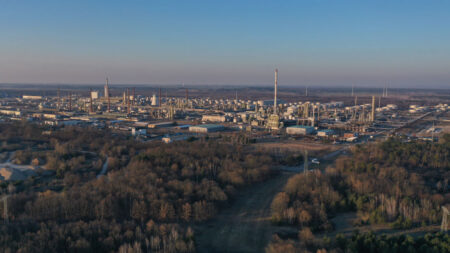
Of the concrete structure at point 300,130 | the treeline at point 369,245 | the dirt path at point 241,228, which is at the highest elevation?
the concrete structure at point 300,130

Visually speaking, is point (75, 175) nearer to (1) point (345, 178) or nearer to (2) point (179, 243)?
(2) point (179, 243)

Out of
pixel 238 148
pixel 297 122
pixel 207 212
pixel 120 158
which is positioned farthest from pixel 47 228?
pixel 297 122

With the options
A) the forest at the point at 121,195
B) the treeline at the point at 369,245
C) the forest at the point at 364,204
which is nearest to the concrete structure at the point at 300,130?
the forest at the point at 121,195

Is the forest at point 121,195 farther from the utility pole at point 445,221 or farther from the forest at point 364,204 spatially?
the utility pole at point 445,221

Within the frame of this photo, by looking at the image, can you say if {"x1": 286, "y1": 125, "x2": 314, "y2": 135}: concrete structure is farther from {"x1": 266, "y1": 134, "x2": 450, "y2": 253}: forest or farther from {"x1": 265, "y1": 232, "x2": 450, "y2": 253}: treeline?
{"x1": 265, "y1": 232, "x2": 450, "y2": 253}: treeline

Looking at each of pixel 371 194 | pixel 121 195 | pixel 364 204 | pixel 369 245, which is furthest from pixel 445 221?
pixel 121 195

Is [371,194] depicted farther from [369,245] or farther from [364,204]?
[369,245]
